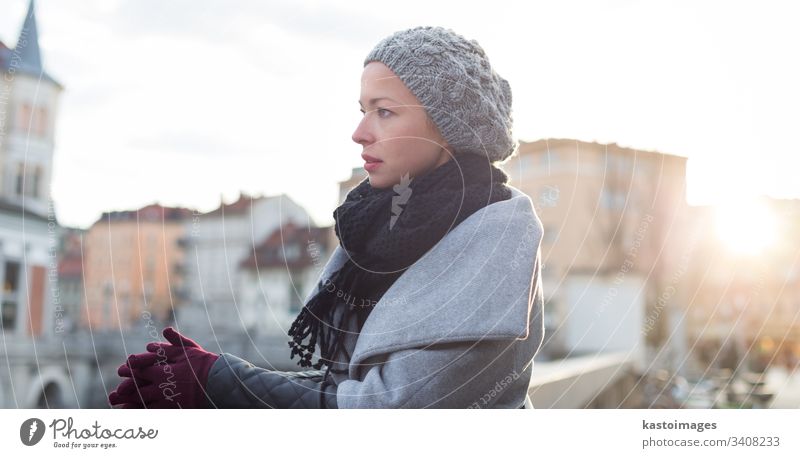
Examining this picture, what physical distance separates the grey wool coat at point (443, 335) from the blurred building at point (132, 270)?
0.49 meters

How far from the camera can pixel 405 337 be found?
0.86 m

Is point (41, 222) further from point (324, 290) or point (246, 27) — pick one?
point (324, 290)

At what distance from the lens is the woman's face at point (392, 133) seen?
938 mm

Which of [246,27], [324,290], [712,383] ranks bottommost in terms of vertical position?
[712,383]

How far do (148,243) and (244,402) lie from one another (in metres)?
0.58

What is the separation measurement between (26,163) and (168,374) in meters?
0.62

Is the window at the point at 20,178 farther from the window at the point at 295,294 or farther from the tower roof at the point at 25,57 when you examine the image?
the window at the point at 295,294

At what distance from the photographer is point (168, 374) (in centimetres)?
93

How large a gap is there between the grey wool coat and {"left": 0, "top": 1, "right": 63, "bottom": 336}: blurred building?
2.01ft

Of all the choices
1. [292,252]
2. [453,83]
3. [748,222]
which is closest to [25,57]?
[292,252]

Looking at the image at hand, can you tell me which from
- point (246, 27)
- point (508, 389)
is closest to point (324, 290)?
point (508, 389)
